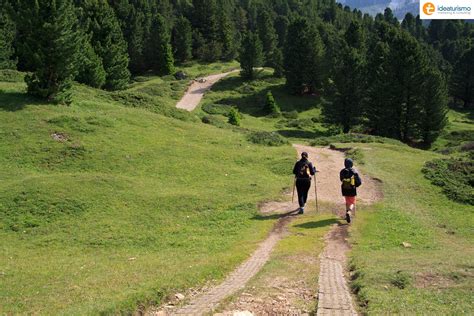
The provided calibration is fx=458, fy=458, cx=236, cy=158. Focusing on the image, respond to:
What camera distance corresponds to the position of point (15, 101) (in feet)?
122

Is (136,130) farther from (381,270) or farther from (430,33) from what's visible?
(430,33)

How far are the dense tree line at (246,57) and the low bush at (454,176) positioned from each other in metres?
27.5

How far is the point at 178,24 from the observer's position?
391 feet

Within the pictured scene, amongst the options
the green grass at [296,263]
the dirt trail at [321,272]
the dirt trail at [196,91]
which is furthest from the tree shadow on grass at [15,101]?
the dirt trail at [196,91]

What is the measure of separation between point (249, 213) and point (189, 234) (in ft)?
13.2

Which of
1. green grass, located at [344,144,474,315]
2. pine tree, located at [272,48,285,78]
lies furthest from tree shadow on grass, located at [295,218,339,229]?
pine tree, located at [272,48,285,78]

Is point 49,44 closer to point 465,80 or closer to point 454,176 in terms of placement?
point 454,176

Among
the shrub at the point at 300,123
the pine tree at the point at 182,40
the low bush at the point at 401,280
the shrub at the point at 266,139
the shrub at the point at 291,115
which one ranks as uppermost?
the pine tree at the point at 182,40

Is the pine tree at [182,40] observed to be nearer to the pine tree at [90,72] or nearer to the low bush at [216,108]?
the low bush at [216,108]

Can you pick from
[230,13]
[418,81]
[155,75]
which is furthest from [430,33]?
[418,81]

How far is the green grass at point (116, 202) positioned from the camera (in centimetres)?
1378

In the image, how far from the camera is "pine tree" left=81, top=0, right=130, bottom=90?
62.6m

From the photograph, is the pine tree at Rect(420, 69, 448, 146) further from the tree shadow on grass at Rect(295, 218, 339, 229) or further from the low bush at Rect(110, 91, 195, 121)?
the tree shadow on grass at Rect(295, 218, 339, 229)

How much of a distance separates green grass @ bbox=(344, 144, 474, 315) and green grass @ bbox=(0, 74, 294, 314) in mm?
4602
